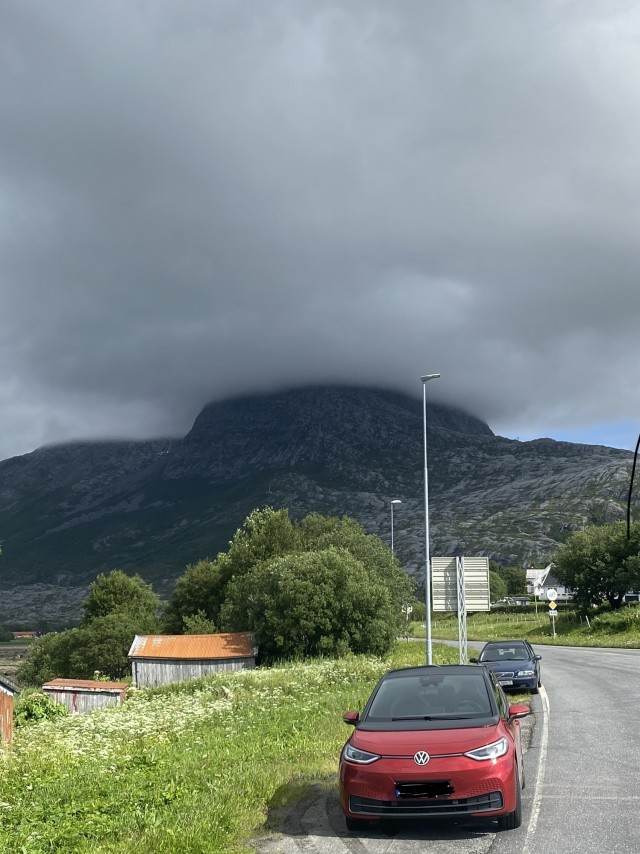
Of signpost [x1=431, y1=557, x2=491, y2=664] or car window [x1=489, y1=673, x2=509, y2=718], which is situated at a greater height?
signpost [x1=431, y1=557, x2=491, y2=664]

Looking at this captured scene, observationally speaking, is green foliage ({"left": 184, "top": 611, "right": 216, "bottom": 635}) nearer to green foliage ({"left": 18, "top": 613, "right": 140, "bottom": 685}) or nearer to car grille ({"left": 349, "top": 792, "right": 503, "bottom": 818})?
green foliage ({"left": 18, "top": 613, "right": 140, "bottom": 685})

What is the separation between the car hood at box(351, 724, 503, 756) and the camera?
25.4ft

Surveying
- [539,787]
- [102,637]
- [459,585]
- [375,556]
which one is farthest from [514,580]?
[539,787]

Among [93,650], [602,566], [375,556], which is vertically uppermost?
[375,556]

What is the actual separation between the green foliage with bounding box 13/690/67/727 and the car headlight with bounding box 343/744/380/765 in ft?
81.7

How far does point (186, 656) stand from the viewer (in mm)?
53844

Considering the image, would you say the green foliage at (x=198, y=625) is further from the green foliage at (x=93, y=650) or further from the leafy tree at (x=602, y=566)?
the leafy tree at (x=602, y=566)

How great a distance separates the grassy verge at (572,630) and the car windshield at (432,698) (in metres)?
41.4

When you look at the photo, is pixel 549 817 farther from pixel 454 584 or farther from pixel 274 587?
pixel 274 587

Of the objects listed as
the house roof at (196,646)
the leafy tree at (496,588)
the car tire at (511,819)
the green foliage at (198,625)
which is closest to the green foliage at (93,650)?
the green foliage at (198,625)

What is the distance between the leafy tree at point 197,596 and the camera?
78656 millimetres

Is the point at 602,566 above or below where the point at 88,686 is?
above

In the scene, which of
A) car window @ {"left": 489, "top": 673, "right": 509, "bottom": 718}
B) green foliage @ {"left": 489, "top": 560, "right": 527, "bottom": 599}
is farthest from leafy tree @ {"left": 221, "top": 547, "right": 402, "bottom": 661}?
green foliage @ {"left": 489, "top": 560, "right": 527, "bottom": 599}

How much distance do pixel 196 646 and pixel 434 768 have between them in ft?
162
